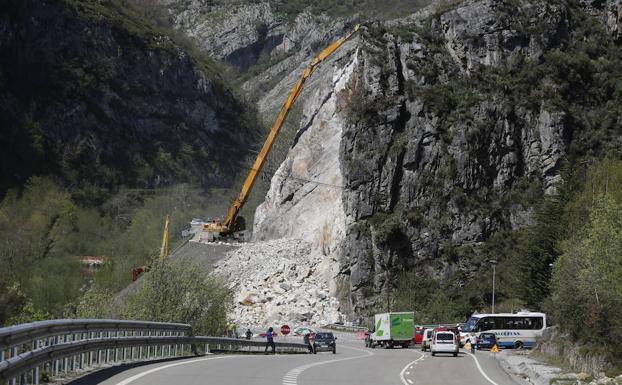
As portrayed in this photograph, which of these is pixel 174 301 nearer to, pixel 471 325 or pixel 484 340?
pixel 484 340

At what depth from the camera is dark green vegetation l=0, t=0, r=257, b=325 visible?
109062 millimetres

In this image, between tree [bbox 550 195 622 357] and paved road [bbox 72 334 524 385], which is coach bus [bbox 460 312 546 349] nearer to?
tree [bbox 550 195 622 357]

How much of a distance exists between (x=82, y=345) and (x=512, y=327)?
1765 inches

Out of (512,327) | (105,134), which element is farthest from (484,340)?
(105,134)

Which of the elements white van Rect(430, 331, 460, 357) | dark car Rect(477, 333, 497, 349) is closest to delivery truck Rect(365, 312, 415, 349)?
dark car Rect(477, 333, 497, 349)

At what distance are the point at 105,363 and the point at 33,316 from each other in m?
22.1

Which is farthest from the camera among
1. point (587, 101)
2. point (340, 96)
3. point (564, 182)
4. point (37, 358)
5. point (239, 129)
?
point (239, 129)

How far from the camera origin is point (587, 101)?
92.9m

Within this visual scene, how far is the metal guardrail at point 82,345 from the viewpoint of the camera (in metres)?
13.0

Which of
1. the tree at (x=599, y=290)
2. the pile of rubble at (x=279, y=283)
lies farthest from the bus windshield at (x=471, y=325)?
the pile of rubble at (x=279, y=283)

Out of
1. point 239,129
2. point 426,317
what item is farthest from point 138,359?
point 239,129

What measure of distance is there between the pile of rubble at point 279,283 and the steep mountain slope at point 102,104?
4303 centimetres

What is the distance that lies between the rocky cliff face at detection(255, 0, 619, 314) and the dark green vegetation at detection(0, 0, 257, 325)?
2918 cm

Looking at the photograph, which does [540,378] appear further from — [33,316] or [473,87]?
[473,87]
